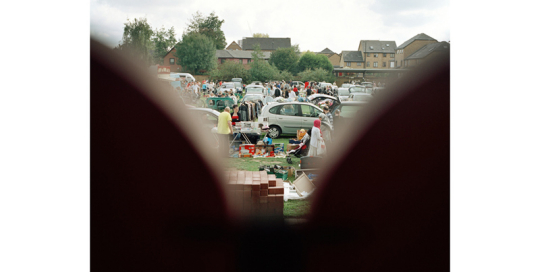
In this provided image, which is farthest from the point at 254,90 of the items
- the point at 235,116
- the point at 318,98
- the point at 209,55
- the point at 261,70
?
the point at 209,55

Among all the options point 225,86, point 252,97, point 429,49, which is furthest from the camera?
point 252,97

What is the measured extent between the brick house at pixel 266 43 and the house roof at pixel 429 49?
1.59 m

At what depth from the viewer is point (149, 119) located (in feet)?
12.9

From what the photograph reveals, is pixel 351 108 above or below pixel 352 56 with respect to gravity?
below

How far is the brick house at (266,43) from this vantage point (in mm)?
4984

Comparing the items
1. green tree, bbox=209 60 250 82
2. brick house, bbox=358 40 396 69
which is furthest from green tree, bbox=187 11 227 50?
brick house, bbox=358 40 396 69

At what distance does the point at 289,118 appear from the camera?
6.32 m

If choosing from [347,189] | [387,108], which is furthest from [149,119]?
[387,108]

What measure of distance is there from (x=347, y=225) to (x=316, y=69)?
2538 mm

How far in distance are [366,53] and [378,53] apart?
0.42 metres

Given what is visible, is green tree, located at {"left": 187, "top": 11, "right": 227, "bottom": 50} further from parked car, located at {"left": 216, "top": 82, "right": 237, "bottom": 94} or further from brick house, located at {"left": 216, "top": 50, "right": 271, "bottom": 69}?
parked car, located at {"left": 216, "top": 82, "right": 237, "bottom": 94}

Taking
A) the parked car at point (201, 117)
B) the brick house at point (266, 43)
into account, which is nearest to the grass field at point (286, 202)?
the parked car at point (201, 117)

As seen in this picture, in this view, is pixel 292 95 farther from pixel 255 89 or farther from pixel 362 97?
pixel 362 97

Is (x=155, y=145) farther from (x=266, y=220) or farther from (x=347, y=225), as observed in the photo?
(x=347, y=225)
